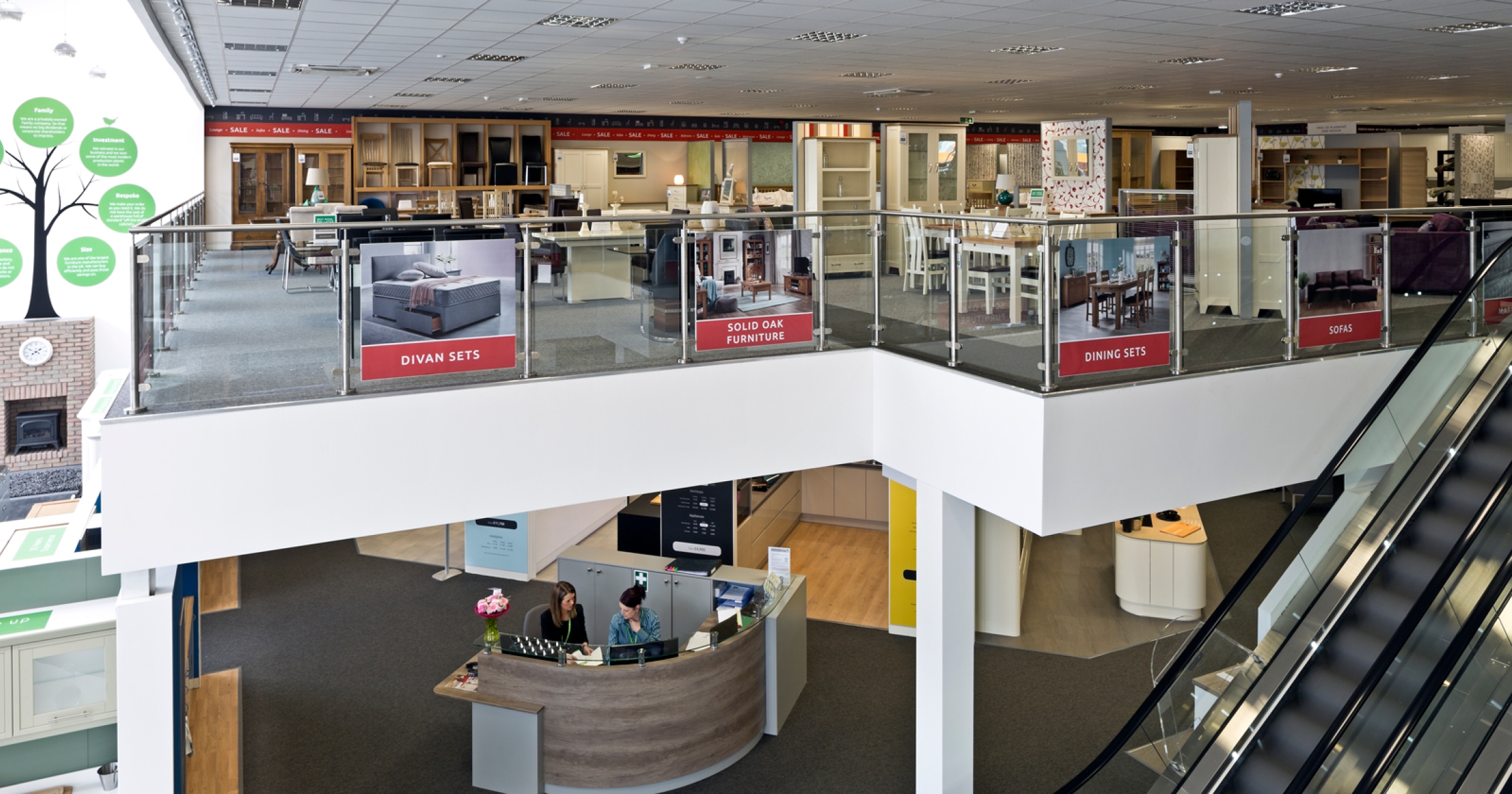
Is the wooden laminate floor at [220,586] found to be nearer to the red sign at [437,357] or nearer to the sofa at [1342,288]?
the red sign at [437,357]

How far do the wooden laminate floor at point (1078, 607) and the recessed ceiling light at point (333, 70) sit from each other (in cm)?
834

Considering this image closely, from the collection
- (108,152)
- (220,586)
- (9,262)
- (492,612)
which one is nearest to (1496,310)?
(492,612)

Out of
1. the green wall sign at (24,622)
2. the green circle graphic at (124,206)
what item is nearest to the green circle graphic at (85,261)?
the green circle graphic at (124,206)

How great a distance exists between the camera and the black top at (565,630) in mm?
7816

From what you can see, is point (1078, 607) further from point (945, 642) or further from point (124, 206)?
point (124, 206)

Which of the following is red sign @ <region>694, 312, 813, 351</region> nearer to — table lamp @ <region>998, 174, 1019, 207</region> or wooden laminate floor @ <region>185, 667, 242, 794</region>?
wooden laminate floor @ <region>185, 667, 242, 794</region>

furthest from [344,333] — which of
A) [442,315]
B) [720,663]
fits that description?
[720,663]

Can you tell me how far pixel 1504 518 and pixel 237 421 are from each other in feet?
21.1

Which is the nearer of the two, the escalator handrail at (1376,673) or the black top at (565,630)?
the escalator handrail at (1376,673)

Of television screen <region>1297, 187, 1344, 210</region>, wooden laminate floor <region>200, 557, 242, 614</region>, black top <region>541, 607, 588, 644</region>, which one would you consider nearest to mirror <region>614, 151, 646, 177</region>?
wooden laminate floor <region>200, 557, 242, 614</region>

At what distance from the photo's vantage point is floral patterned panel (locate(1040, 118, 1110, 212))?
11883 mm

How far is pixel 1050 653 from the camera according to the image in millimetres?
9750

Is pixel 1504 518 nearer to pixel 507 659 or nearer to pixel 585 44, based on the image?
pixel 507 659

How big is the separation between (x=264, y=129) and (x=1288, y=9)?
14.6m
